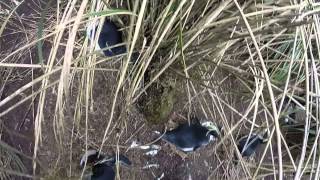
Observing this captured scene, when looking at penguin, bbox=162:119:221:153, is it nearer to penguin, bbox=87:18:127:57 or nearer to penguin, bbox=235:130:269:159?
penguin, bbox=235:130:269:159

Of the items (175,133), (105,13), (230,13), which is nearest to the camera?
(105,13)

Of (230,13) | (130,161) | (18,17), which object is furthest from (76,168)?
(230,13)

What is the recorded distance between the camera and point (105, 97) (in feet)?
3.36

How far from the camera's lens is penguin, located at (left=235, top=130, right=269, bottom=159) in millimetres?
1110

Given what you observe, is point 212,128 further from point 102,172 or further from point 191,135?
point 102,172

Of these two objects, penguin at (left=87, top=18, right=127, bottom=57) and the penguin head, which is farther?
the penguin head

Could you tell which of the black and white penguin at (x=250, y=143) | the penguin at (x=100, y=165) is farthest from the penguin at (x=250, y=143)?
the penguin at (x=100, y=165)

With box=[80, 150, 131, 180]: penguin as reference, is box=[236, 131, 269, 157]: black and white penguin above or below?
below

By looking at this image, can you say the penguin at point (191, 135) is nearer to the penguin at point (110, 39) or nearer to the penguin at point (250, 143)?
the penguin at point (250, 143)

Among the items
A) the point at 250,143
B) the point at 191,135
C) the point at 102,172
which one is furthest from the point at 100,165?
the point at 250,143

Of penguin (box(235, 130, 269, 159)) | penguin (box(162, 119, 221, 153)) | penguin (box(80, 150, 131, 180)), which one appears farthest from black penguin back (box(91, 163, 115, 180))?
penguin (box(235, 130, 269, 159))

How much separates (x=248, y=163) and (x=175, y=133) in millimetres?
185

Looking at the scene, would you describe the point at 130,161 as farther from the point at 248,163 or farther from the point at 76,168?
the point at 248,163

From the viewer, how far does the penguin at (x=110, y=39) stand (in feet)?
3.22
